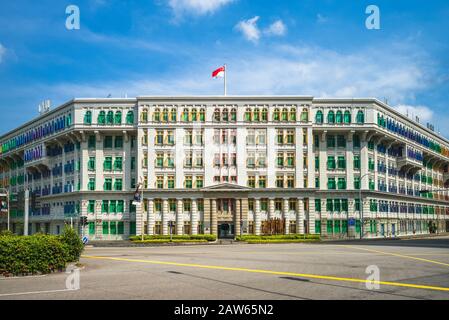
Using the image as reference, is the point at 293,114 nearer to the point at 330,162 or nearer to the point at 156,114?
the point at 330,162

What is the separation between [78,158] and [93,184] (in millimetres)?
4798

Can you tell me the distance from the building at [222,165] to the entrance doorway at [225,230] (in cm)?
14

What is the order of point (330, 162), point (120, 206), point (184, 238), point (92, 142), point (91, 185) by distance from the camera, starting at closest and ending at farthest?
point (184, 238) → point (120, 206) → point (91, 185) → point (92, 142) → point (330, 162)

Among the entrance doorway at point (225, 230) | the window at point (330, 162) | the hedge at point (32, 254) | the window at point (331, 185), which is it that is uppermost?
the window at point (330, 162)

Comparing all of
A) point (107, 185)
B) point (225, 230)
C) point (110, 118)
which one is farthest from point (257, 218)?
point (110, 118)

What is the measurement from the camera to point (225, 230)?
72.9m

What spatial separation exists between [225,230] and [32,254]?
2014 inches

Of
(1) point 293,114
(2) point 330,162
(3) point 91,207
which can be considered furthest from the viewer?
(2) point 330,162

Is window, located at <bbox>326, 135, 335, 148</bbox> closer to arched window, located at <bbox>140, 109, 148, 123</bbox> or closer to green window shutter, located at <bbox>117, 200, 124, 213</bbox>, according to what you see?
arched window, located at <bbox>140, 109, 148, 123</bbox>

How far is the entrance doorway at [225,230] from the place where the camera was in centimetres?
7244

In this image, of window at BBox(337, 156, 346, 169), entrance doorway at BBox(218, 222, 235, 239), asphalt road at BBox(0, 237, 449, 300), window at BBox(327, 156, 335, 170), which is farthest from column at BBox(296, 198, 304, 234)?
asphalt road at BBox(0, 237, 449, 300)

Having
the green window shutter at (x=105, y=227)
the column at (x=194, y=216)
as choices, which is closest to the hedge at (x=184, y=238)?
the column at (x=194, y=216)

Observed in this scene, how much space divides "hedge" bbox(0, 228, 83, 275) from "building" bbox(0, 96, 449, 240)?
48.3 m

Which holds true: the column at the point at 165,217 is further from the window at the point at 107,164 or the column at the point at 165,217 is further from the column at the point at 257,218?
the column at the point at 257,218
